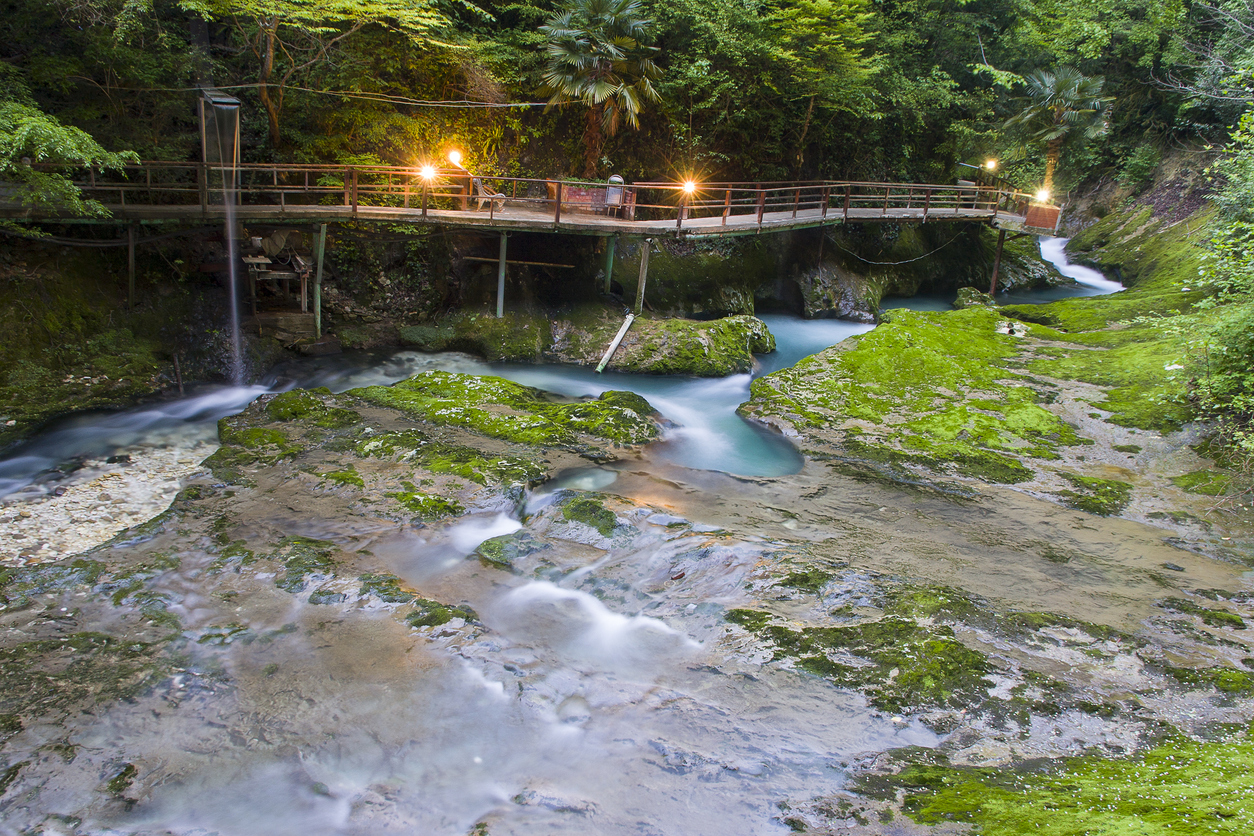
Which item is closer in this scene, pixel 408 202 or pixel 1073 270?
pixel 408 202

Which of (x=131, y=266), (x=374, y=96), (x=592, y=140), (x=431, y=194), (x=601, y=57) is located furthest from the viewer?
(x=592, y=140)

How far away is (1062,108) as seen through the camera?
84.9 ft

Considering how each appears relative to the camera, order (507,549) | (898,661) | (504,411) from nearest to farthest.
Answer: (898,661) → (507,549) → (504,411)

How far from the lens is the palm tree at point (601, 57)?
1645 centimetres

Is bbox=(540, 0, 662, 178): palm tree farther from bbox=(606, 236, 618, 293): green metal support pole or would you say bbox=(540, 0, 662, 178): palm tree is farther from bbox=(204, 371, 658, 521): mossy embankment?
bbox=(204, 371, 658, 521): mossy embankment

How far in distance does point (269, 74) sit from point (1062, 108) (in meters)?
24.8

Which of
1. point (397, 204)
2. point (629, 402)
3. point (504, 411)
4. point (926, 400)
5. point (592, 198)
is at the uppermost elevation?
point (592, 198)

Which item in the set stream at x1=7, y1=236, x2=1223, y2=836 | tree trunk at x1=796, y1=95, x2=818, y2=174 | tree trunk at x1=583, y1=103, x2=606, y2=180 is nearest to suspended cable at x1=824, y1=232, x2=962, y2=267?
tree trunk at x1=796, y1=95, x2=818, y2=174

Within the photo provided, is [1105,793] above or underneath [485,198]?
underneath

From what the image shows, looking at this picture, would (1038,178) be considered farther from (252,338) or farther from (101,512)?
(101,512)

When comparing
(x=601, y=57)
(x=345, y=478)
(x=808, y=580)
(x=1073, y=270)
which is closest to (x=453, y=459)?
(x=345, y=478)

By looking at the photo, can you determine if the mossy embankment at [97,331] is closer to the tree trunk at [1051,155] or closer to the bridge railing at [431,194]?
the bridge railing at [431,194]

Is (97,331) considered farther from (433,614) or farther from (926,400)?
(926,400)

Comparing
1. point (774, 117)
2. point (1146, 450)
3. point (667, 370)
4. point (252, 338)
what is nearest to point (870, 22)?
point (774, 117)
